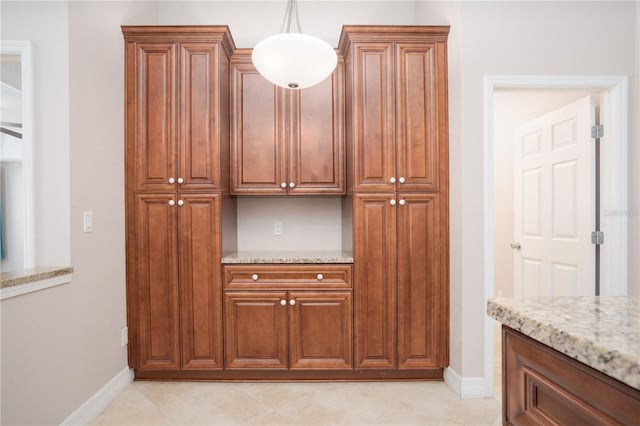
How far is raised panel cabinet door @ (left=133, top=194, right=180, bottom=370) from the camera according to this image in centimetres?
252

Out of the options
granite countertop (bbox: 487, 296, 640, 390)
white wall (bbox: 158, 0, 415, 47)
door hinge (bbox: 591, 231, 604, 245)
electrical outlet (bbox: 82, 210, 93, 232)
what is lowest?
granite countertop (bbox: 487, 296, 640, 390)

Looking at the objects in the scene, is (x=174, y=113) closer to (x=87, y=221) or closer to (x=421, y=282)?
(x=87, y=221)

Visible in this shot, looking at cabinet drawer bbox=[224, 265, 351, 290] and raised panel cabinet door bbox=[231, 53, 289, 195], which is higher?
raised panel cabinet door bbox=[231, 53, 289, 195]

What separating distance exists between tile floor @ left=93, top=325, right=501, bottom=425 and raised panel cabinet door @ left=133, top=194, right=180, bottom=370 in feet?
0.72

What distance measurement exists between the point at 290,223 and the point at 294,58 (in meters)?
1.59

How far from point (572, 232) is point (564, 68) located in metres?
1.15

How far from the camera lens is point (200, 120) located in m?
2.53

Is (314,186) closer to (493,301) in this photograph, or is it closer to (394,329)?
A: (394,329)

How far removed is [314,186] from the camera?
2758 millimetres

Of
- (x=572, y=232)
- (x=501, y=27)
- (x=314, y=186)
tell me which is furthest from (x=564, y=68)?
(x=314, y=186)

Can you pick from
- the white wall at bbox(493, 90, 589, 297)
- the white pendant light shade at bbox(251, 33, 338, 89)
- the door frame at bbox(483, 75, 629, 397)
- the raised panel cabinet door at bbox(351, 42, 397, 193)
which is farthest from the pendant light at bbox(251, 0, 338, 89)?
the white wall at bbox(493, 90, 589, 297)

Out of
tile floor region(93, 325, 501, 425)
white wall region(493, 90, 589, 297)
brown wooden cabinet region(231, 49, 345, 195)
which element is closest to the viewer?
tile floor region(93, 325, 501, 425)

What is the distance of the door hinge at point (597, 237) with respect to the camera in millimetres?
2450

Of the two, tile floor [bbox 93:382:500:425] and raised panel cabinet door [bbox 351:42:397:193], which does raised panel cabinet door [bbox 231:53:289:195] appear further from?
tile floor [bbox 93:382:500:425]
